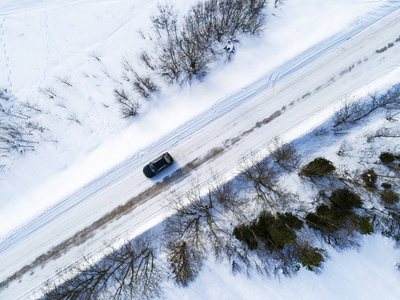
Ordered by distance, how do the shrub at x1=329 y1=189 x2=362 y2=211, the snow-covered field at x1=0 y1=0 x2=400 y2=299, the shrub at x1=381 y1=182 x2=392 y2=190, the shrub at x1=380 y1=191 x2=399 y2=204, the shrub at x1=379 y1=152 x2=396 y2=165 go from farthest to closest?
the snow-covered field at x1=0 y1=0 x2=400 y2=299
the shrub at x1=379 y1=152 x2=396 y2=165
the shrub at x1=381 y1=182 x2=392 y2=190
the shrub at x1=329 y1=189 x2=362 y2=211
the shrub at x1=380 y1=191 x2=399 y2=204

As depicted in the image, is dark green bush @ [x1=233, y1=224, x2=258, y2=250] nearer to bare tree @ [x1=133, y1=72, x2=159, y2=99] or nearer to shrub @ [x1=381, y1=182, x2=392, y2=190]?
shrub @ [x1=381, y1=182, x2=392, y2=190]

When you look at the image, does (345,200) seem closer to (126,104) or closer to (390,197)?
(390,197)

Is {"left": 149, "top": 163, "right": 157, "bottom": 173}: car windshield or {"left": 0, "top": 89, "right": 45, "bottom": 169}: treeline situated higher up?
{"left": 0, "top": 89, "right": 45, "bottom": 169}: treeline

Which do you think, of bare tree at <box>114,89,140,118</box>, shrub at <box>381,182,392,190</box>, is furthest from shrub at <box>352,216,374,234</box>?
bare tree at <box>114,89,140,118</box>

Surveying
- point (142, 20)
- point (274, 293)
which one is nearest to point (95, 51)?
point (142, 20)

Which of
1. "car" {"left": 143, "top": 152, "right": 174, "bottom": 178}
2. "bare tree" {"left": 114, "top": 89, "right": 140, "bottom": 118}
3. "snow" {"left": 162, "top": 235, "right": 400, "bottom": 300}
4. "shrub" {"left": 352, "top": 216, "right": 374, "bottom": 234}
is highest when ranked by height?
"bare tree" {"left": 114, "top": 89, "right": 140, "bottom": 118}

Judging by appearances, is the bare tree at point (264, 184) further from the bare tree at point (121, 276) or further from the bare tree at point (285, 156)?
the bare tree at point (121, 276)

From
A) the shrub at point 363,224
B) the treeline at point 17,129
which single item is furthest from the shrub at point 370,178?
the treeline at point 17,129
